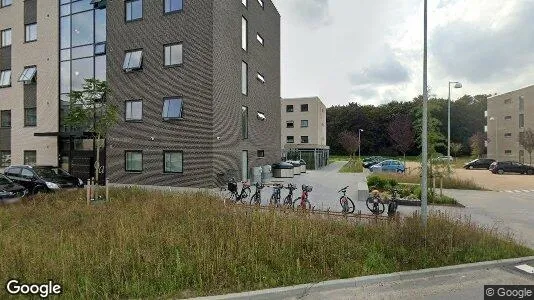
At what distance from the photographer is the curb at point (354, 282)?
496 centimetres

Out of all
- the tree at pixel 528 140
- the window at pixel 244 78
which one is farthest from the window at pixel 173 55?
the tree at pixel 528 140

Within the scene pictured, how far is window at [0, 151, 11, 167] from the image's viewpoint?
24897 mm

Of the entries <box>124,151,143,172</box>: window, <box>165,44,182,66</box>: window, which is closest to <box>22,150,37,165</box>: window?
<box>124,151,143,172</box>: window

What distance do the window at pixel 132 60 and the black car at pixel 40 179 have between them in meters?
7.64

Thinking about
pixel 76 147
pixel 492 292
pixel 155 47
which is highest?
pixel 155 47

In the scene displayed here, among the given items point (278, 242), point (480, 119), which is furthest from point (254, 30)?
point (480, 119)

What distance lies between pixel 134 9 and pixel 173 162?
1046 cm

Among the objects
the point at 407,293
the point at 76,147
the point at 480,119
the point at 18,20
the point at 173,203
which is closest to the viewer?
the point at 407,293

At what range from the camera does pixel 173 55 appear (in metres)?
19.4

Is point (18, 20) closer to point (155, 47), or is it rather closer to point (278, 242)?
point (155, 47)

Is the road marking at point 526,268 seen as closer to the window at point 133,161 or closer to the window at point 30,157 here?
the window at point 133,161

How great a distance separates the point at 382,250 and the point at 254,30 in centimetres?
2286

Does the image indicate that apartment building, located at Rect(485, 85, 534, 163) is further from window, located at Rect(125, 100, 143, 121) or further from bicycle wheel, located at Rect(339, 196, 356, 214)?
window, located at Rect(125, 100, 143, 121)

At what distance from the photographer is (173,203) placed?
9.62 metres
